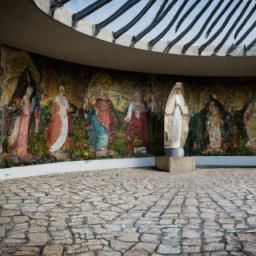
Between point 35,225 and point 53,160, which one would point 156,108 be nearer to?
point 53,160

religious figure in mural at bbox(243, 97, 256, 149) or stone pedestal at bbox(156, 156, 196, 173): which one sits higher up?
religious figure in mural at bbox(243, 97, 256, 149)

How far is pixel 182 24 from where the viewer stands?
36.7 feet

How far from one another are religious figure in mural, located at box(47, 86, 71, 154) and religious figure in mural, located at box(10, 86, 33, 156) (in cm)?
99

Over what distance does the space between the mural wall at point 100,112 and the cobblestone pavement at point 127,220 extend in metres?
3.05

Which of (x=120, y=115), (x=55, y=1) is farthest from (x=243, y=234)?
(x=120, y=115)

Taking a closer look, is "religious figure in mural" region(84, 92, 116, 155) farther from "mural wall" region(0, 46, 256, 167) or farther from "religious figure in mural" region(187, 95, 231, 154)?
"religious figure in mural" region(187, 95, 231, 154)

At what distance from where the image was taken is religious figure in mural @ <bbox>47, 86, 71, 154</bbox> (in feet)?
40.9

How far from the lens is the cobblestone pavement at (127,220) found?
414 cm

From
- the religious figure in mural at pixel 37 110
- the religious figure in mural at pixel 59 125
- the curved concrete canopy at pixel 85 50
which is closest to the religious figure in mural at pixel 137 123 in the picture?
the curved concrete canopy at pixel 85 50

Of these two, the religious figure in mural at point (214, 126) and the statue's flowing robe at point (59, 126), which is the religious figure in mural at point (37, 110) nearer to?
the statue's flowing robe at point (59, 126)

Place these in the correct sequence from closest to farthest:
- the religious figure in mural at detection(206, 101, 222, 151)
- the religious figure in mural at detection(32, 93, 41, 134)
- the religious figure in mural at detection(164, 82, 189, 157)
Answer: the religious figure in mural at detection(32, 93, 41, 134) < the religious figure in mural at detection(164, 82, 189, 157) < the religious figure in mural at detection(206, 101, 222, 151)

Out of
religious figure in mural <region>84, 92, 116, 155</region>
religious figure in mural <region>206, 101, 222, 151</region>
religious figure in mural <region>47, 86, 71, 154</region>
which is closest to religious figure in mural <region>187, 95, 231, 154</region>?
religious figure in mural <region>206, 101, 222, 151</region>

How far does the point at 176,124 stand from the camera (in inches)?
510

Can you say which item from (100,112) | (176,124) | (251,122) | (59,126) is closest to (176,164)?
(176,124)
